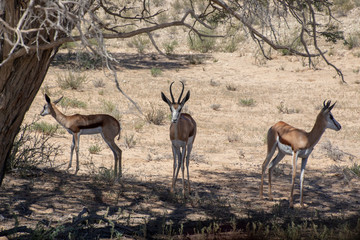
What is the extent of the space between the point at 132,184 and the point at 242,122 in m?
7.12

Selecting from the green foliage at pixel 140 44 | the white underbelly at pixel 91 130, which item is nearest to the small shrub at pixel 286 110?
the white underbelly at pixel 91 130

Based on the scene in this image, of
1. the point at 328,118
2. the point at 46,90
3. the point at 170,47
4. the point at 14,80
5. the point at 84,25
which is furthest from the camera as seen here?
the point at 170,47

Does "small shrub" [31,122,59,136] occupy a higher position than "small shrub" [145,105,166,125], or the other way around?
"small shrub" [145,105,166,125]

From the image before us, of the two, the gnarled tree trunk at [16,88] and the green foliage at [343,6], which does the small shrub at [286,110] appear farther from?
the green foliage at [343,6]

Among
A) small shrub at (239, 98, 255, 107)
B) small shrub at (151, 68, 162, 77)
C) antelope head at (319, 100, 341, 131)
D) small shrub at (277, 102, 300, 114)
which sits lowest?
antelope head at (319, 100, 341, 131)

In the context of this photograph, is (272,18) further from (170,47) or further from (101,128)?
(170,47)

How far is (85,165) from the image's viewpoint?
33.4 ft

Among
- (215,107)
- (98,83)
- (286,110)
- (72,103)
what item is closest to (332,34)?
(286,110)

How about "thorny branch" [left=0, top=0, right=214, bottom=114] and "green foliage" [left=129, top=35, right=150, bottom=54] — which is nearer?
"thorny branch" [left=0, top=0, right=214, bottom=114]

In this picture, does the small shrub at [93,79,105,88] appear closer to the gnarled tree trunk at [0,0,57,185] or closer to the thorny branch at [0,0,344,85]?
the thorny branch at [0,0,344,85]

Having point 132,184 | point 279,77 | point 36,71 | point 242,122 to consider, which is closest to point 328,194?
point 132,184

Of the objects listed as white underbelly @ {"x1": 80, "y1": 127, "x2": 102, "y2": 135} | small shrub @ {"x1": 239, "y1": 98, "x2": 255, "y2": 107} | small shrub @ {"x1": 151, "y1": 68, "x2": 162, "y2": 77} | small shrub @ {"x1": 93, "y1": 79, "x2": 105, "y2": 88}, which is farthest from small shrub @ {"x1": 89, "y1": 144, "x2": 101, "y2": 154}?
small shrub @ {"x1": 151, "y1": 68, "x2": 162, "y2": 77}

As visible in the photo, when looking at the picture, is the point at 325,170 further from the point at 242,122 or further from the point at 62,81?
the point at 62,81

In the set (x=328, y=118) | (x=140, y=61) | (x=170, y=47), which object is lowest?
(x=328, y=118)
